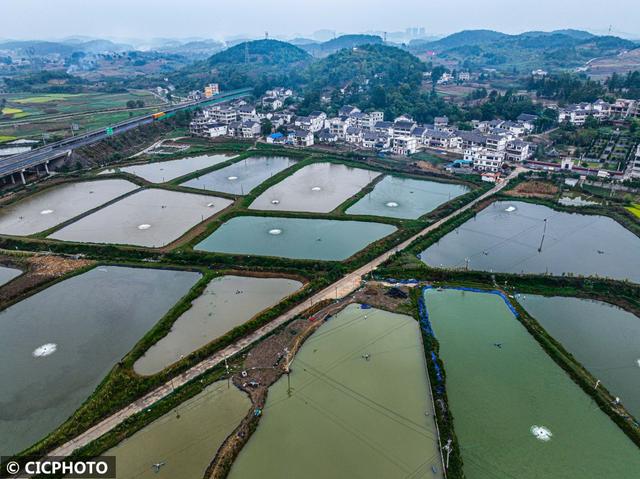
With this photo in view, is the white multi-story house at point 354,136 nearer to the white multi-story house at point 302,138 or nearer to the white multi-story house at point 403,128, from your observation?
the white multi-story house at point 403,128

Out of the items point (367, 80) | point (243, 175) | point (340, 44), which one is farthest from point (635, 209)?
point (340, 44)

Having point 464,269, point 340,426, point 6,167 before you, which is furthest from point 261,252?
point 6,167

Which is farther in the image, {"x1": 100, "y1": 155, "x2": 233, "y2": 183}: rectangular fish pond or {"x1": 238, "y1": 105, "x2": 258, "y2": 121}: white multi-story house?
{"x1": 238, "y1": 105, "x2": 258, "y2": 121}: white multi-story house

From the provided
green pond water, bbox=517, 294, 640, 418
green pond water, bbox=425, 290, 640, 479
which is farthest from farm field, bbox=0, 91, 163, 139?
green pond water, bbox=517, 294, 640, 418

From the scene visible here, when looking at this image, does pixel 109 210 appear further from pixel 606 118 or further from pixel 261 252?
pixel 606 118

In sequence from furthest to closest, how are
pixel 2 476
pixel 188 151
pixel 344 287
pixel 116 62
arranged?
pixel 116 62
pixel 188 151
pixel 344 287
pixel 2 476

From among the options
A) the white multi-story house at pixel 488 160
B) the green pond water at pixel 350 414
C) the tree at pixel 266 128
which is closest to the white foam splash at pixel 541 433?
the green pond water at pixel 350 414

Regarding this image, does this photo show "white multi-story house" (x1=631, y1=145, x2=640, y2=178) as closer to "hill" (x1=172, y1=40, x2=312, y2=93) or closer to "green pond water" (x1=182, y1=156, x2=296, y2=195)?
"green pond water" (x1=182, y1=156, x2=296, y2=195)
